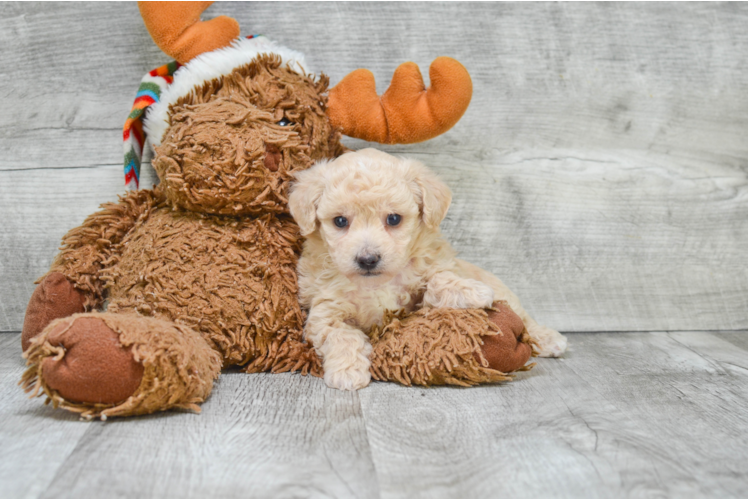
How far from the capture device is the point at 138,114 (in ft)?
6.64

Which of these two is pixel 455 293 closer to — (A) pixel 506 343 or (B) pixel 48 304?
(A) pixel 506 343

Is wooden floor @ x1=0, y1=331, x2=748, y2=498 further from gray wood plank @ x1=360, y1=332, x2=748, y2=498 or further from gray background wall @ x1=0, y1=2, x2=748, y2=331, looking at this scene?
gray background wall @ x1=0, y1=2, x2=748, y2=331

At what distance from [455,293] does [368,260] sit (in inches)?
11.6

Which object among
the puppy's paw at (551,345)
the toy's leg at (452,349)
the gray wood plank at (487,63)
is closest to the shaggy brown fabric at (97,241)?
the gray wood plank at (487,63)

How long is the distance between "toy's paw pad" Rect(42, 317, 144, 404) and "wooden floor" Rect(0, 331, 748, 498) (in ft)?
0.25

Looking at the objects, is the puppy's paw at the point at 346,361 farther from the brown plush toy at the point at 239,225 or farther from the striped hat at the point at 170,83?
the striped hat at the point at 170,83

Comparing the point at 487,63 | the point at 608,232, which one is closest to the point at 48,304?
the point at 487,63

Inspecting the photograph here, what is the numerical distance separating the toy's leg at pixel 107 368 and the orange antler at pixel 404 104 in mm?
921

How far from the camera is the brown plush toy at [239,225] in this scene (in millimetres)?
1729

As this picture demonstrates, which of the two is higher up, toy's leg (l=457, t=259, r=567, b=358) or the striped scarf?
the striped scarf

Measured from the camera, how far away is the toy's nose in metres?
1.83

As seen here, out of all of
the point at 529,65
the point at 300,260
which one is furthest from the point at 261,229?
the point at 529,65

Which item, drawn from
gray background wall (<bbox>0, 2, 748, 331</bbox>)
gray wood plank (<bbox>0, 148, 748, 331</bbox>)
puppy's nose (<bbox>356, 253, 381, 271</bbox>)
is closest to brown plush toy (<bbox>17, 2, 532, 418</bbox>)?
puppy's nose (<bbox>356, 253, 381, 271</bbox>)

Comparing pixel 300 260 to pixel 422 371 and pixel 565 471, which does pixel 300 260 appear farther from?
pixel 565 471
